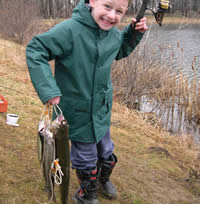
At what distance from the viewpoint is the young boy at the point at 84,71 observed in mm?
1721

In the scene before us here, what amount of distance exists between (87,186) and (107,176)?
306mm

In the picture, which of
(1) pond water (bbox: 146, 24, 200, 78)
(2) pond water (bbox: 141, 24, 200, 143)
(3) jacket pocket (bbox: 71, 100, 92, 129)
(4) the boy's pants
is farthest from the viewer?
(1) pond water (bbox: 146, 24, 200, 78)

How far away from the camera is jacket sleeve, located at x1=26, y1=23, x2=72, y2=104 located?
166cm

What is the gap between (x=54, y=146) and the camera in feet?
5.60

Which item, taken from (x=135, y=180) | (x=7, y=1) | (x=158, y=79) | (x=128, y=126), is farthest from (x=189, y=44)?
(x=135, y=180)

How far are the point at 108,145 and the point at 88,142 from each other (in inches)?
11.4

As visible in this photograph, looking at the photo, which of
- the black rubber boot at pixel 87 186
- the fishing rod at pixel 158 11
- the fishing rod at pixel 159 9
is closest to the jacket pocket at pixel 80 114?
Result: the black rubber boot at pixel 87 186

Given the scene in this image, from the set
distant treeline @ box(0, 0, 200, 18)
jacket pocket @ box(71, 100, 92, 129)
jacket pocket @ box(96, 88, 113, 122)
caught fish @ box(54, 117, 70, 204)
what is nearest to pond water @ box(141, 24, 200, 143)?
distant treeline @ box(0, 0, 200, 18)

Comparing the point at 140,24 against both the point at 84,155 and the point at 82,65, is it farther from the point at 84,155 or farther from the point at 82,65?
the point at 84,155

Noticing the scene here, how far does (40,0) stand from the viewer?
46.2 ft

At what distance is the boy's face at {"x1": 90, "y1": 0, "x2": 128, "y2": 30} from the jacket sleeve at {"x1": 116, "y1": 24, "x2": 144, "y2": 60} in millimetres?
360

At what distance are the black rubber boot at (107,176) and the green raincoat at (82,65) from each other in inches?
13.6

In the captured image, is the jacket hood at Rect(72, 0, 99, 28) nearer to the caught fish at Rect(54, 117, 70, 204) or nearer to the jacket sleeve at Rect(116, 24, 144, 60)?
the jacket sleeve at Rect(116, 24, 144, 60)

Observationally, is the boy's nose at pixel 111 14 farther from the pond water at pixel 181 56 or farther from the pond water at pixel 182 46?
the pond water at pixel 182 46
